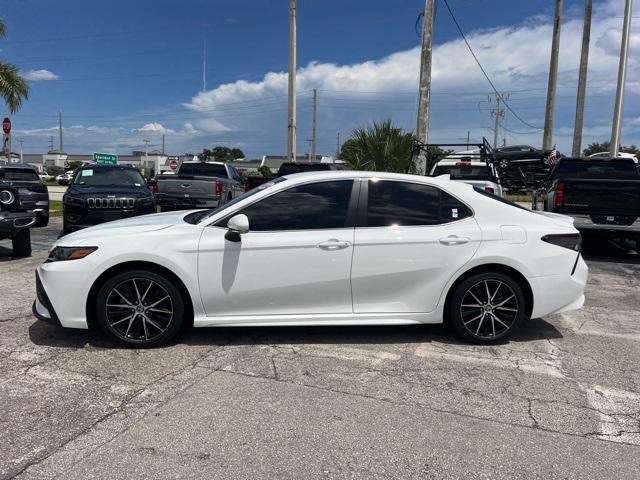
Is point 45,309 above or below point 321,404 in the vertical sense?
above

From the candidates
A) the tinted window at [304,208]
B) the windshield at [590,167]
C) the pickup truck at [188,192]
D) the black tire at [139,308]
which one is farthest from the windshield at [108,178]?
the windshield at [590,167]

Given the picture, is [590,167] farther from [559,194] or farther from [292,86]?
[292,86]

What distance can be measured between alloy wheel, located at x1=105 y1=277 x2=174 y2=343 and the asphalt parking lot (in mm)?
219

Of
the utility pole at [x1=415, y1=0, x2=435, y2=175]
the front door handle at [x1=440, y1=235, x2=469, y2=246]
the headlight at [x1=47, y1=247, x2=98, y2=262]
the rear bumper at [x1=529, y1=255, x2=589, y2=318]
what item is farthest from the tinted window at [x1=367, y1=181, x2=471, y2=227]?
the utility pole at [x1=415, y1=0, x2=435, y2=175]

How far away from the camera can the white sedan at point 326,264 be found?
4.55 m

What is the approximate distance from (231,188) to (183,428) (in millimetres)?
10155

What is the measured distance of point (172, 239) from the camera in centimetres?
458

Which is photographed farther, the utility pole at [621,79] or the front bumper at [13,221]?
the utility pole at [621,79]

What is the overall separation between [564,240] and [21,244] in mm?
8356

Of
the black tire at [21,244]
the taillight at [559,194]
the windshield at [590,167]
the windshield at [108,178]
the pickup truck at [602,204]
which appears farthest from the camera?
the windshield at [590,167]

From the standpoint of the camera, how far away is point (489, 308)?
485 cm

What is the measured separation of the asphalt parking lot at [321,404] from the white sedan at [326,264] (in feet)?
1.09

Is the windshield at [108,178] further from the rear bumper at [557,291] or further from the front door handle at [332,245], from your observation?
the rear bumper at [557,291]

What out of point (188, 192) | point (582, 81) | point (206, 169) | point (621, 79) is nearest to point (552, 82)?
point (582, 81)
